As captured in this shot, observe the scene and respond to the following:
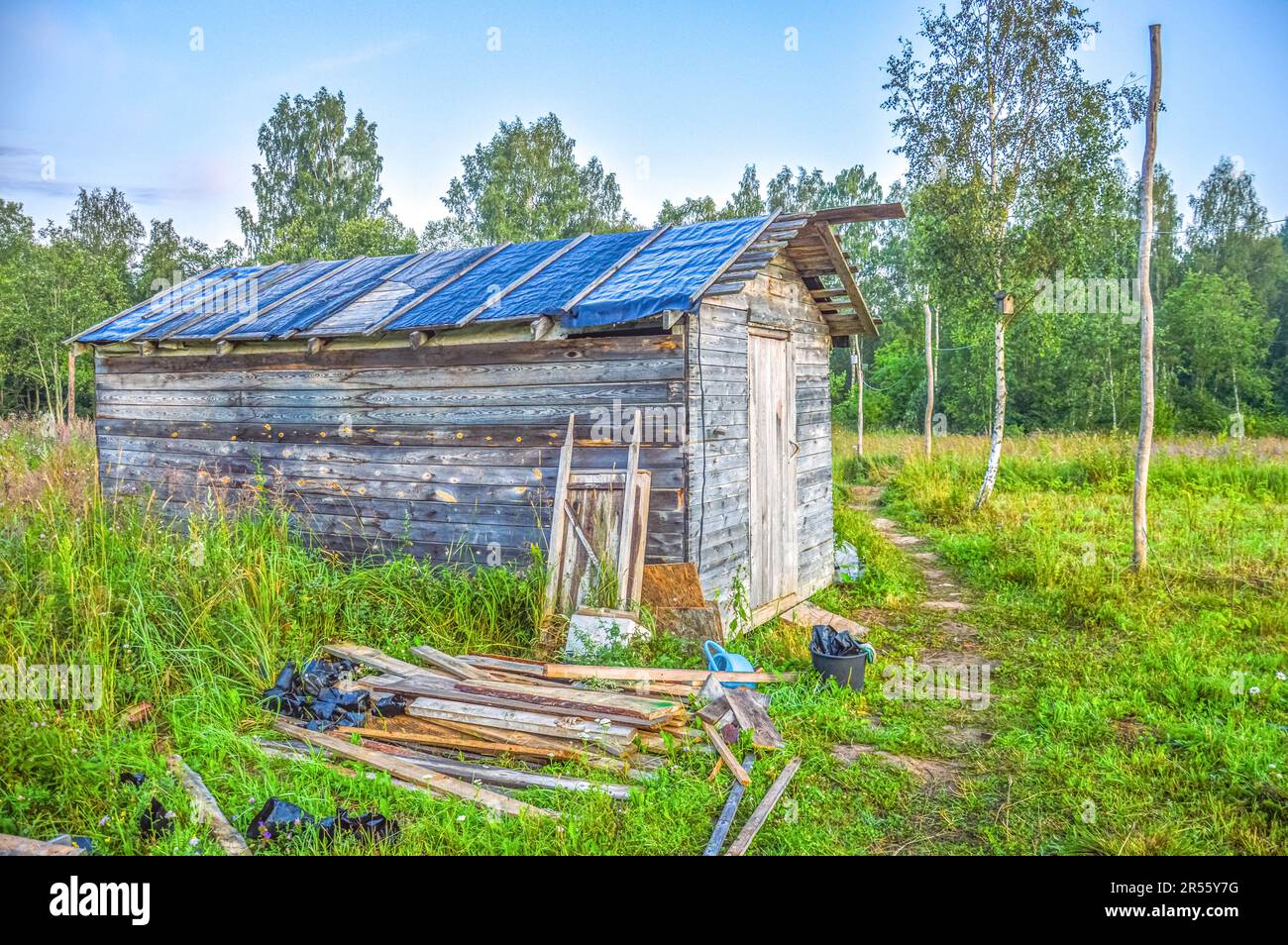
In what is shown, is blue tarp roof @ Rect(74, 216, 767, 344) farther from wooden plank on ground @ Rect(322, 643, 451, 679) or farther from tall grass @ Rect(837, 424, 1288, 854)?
tall grass @ Rect(837, 424, 1288, 854)

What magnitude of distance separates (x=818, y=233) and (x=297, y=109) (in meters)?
29.8

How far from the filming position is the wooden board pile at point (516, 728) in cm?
438

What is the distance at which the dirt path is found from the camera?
4.93 meters

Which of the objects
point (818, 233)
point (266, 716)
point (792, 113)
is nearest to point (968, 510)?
point (818, 233)

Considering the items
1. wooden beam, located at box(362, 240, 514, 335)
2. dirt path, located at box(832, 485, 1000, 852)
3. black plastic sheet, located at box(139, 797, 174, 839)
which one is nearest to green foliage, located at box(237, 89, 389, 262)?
wooden beam, located at box(362, 240, 514, 335)

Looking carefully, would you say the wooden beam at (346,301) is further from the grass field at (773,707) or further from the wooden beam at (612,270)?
the wooden beam at (612,270)

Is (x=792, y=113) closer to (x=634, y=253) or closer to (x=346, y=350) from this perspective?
(x=634, y=253)

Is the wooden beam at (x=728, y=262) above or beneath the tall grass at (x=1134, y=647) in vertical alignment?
above

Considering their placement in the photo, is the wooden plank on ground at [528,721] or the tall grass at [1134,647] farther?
the wooden plank on ground at [528,721]

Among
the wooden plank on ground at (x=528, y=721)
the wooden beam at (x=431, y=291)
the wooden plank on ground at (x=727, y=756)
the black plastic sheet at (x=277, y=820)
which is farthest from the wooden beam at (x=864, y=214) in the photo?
the black plastic sheet at (x=277, y=820)

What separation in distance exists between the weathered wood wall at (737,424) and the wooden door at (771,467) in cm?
18

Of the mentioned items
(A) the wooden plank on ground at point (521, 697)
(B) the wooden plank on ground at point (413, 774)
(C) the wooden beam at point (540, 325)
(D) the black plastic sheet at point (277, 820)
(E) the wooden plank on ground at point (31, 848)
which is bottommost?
(B) the wooden plank on ground at point (413, 774)

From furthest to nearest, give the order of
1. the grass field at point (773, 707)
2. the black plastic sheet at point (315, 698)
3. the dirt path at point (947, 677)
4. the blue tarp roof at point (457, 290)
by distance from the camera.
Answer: the blue tarp roof at point (457, 290)
the black plastic sheet at point (315, 698)
the dirt path at point (947, 677)
the grass field at point (773, 707)

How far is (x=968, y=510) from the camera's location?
532 inches
